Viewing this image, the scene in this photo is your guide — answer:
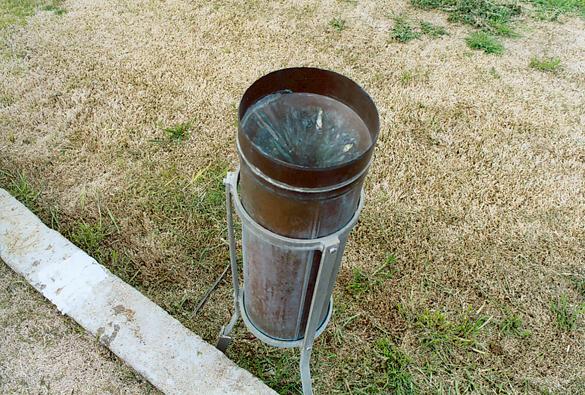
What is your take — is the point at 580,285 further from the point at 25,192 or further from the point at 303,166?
the point at 25,192

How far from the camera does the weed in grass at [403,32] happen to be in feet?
14.8

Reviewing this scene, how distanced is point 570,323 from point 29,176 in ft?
11.1

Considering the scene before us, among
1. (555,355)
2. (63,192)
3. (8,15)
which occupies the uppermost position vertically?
(8,15)

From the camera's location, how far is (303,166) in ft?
4.80

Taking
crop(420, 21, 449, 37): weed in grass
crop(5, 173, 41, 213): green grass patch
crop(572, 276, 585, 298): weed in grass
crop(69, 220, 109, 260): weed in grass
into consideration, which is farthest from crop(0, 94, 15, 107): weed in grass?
crop(572, 276, 585, 298): weed in grass

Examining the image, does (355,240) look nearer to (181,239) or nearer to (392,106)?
(181,239)

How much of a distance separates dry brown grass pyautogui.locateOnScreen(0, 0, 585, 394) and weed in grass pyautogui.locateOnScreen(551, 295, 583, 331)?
36 millimetres

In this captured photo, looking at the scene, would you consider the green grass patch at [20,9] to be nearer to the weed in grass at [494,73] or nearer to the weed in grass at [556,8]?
the weed in grass at [494,73]

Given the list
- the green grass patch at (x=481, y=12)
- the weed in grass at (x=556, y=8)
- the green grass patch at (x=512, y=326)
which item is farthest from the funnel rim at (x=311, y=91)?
the weed in grass at (x=556, y=8)

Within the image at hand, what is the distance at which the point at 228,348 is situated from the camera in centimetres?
244

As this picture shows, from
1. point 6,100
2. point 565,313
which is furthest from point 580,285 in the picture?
point 6,100

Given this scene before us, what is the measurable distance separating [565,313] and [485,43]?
2.75 m

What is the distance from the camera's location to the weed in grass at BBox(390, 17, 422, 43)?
450 centimetres

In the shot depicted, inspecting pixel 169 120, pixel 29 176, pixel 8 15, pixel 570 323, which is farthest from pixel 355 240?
pixel 8 15
